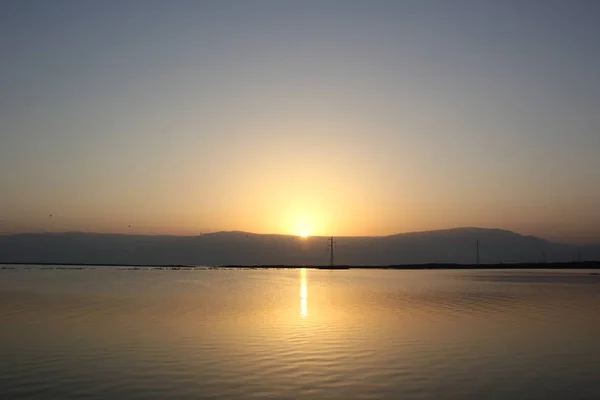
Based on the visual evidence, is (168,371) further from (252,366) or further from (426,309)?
(426,309)

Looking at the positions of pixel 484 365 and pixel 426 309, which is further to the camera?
pixel 426 309

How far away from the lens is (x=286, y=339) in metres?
32.9

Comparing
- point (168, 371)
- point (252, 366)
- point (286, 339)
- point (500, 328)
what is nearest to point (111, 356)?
point (168, 371)

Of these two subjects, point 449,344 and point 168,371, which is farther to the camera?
point 449,344

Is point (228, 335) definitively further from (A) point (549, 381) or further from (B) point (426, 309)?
(B) point (426, 309)

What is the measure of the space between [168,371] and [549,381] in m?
14.5

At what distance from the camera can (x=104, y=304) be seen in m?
55.4

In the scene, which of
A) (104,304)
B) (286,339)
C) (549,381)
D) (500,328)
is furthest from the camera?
(104,304)

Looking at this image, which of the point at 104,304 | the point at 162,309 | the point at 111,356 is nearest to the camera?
the point at 111,356

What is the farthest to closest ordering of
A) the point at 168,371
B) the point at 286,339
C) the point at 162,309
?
the point at 162,309
the point at 286,339
the point at 168,371

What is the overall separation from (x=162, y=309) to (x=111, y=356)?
2456 centimetres

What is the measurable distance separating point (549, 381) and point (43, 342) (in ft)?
79.2

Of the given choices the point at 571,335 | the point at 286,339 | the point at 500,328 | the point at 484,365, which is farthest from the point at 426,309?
the point at 484,365

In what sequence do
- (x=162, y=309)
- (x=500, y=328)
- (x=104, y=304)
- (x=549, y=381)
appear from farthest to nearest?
1. (x=104, y=304)
2. (x=162, y=309)
3. (x=500, y=328)
4. (x=549, y=381)
